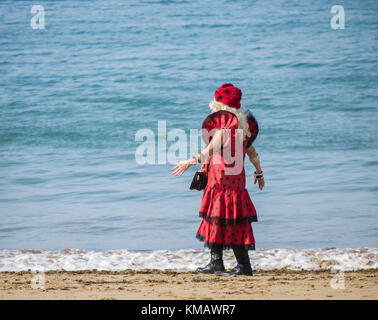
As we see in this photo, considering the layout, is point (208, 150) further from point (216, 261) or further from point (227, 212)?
point (216, 261)

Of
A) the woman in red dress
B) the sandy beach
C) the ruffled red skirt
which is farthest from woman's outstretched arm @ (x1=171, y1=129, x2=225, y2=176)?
the sandy beach

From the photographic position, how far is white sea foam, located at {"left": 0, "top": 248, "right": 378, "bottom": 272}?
562 centimetres

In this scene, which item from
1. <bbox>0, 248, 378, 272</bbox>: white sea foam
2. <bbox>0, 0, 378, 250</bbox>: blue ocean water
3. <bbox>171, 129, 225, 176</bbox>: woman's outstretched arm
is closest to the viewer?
<bbox>171, 129, 225, 176</bbox>: woman's outstretched arm

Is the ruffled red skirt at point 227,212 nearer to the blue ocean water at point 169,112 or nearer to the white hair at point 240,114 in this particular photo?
the white hair at point 240,114

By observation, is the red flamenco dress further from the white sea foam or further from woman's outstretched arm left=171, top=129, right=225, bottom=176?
the white sea foam

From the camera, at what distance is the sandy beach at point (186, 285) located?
4059mm

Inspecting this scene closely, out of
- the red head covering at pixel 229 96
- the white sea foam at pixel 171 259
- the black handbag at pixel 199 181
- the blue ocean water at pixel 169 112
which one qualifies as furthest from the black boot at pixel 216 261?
the blue ocean water at pixel 169 112

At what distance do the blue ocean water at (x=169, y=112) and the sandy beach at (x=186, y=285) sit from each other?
4.32 ft

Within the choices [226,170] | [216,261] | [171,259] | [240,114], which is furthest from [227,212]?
[171,259]

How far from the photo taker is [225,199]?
177 inches

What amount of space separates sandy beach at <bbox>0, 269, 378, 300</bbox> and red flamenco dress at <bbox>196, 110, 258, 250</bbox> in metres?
0.35
